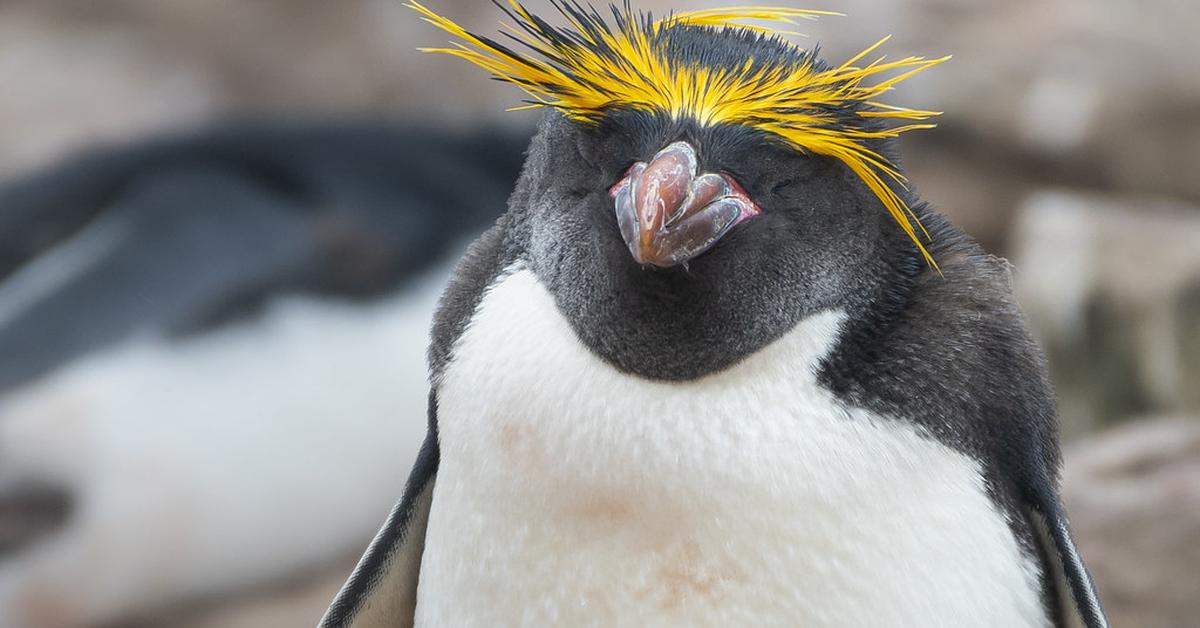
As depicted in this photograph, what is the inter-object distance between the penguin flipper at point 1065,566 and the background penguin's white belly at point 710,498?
0.24ft

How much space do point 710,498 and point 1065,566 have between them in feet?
1.70

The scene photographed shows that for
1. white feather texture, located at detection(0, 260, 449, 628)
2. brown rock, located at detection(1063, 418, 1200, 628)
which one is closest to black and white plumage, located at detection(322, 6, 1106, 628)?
brown rock, located at detection(1063, 418, 1200, 628)

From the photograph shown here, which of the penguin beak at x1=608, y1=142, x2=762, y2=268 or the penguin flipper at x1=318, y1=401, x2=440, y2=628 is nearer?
the penguin beak at x1=608, y1=142, x2=762, y2=268

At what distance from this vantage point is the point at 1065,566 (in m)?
1.81

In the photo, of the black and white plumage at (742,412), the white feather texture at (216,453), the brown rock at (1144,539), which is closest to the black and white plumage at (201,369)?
the white feather texture at (216,453)

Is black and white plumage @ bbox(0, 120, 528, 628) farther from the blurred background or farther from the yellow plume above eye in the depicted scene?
the yellow plume above eye

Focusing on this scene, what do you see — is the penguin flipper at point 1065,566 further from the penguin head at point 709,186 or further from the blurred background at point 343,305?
the blurred background at point 343,305

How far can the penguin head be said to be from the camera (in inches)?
61.7

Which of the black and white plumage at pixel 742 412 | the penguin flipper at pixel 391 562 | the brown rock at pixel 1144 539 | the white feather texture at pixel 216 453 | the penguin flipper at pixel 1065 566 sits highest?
the black and white plumage at pixel 742 412

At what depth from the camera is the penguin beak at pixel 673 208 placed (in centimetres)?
146

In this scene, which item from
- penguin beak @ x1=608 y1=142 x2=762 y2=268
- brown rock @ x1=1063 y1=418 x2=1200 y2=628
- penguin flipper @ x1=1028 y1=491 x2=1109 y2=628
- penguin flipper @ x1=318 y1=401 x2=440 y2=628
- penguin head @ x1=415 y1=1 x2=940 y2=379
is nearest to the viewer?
penguin beak @ x1=608 y1=142 x2=762 y2=268

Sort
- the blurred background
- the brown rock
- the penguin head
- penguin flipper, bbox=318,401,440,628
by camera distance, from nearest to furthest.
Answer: the penguin head < penguin flipper, bbox=318,401,440,628 < the brown rock < the blurred background

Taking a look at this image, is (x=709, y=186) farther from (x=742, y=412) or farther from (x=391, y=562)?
(x=391, y=562)

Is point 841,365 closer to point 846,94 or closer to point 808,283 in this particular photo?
point 808,283
